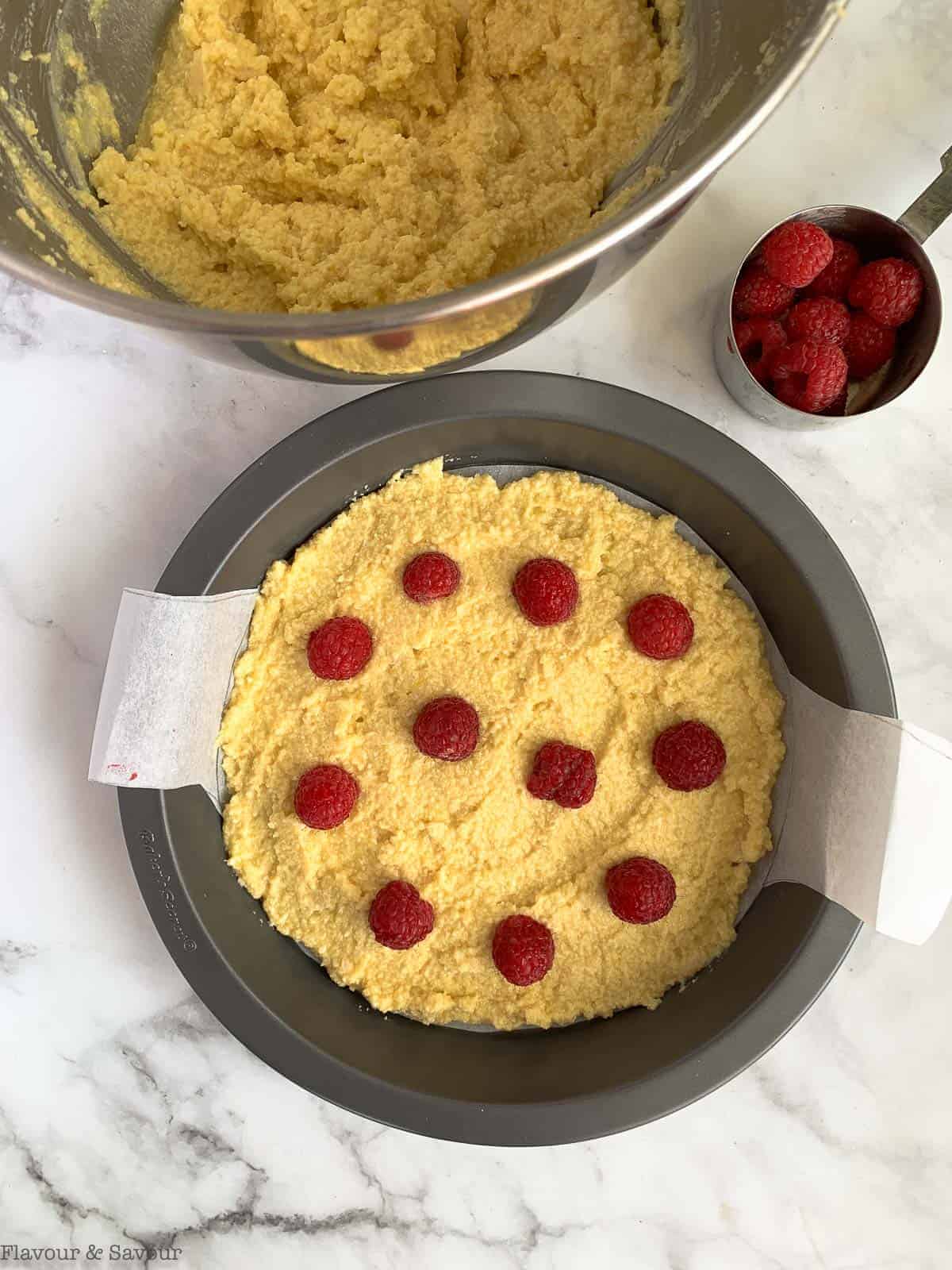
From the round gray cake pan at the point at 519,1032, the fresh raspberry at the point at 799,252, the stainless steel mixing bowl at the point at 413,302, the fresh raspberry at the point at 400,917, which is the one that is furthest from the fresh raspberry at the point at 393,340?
the fresh raspberry at the point at 400,917

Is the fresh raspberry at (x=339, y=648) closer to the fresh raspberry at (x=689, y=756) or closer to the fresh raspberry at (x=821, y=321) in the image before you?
the fresh raspberry at (x=689, y=756)

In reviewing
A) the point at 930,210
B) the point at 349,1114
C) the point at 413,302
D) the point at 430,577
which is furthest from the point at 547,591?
the point at 349,1114

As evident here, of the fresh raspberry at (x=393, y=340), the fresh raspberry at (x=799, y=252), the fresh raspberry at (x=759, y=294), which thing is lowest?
the fresh raspberry at (x=393, y=340)

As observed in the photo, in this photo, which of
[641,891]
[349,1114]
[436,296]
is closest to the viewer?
[436,296]

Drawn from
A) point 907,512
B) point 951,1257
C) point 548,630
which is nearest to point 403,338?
point 548,630

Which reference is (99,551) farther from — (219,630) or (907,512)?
(907,512)

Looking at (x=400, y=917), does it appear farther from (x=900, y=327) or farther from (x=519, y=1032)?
(x=900, y=327)

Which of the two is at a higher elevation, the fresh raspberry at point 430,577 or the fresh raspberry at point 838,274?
the fresh raspberry at point 838,274
